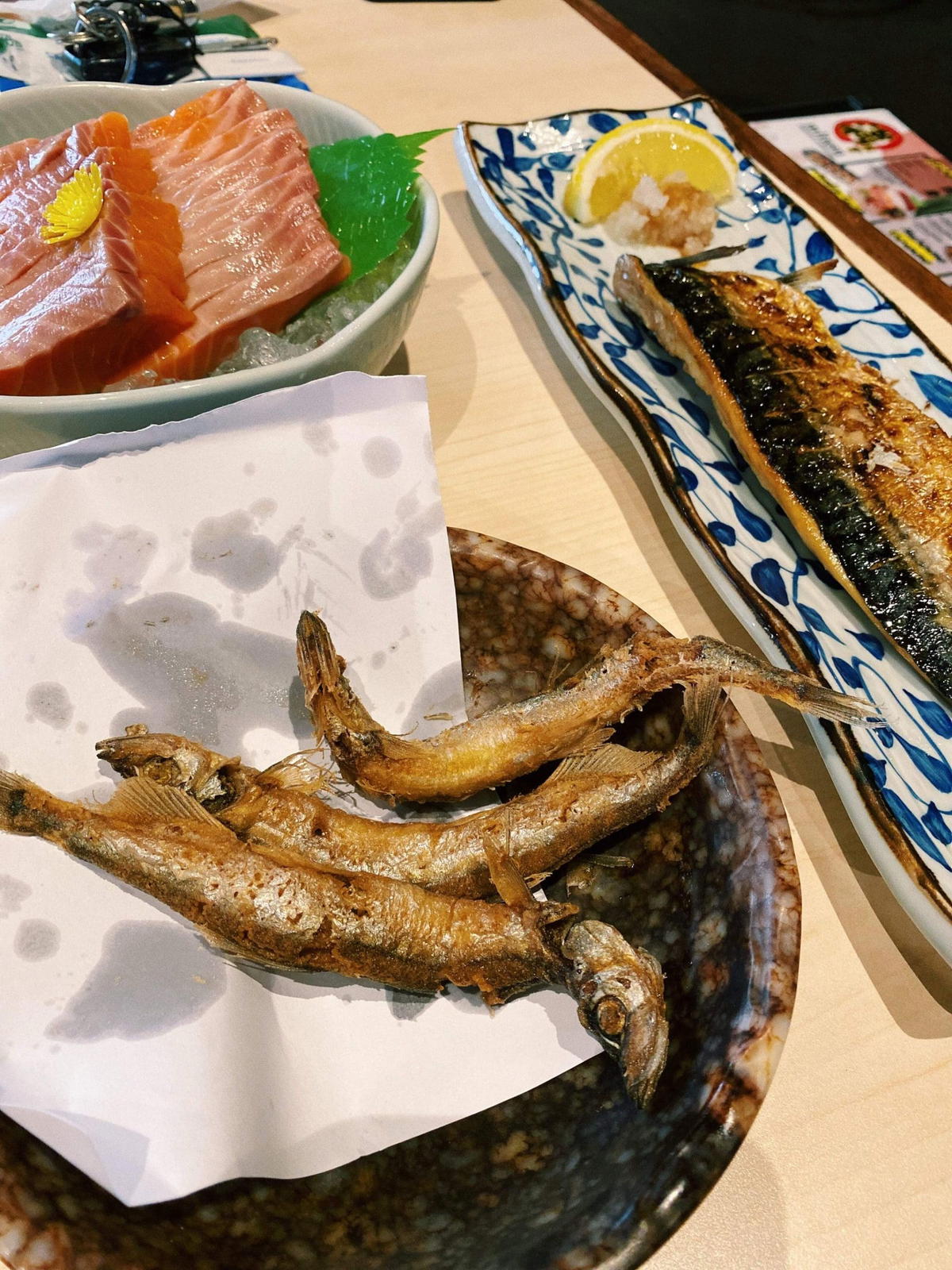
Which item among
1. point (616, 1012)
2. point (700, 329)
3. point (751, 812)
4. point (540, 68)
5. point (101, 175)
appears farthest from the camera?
point (540, 68)

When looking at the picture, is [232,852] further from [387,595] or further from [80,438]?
[80,438]

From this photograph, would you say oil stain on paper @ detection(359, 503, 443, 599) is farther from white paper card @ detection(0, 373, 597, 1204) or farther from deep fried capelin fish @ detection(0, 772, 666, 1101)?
deep fried capelin fish @ detection(0, 772, 666, 1101)

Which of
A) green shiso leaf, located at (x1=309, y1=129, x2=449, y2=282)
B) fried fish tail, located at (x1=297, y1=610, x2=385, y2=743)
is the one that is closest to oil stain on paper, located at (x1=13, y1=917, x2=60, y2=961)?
fried fish tail, located at (x1=297, y1=610, x2=385, y2=743)

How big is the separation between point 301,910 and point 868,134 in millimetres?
3301

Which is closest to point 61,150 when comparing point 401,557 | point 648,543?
point 401,557

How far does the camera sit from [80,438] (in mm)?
1131

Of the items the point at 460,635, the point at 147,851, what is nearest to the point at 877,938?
the point at 460,635

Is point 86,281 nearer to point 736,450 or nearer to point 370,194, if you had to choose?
point 370,194

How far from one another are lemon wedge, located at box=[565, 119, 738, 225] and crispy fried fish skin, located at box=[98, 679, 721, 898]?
1.53 meters

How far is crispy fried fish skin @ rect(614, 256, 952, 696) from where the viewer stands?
1.42 meters

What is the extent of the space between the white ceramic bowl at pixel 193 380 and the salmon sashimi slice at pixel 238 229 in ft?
0.33

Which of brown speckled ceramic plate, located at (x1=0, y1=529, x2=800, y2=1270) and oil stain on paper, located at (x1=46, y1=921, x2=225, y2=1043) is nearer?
brown speckled ceramic plate, located at (x1=0, y1=529, x2=800, y2=1270)

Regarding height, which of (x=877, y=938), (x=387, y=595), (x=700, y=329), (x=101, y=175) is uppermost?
(x=101, y=175)

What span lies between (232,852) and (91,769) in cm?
24
